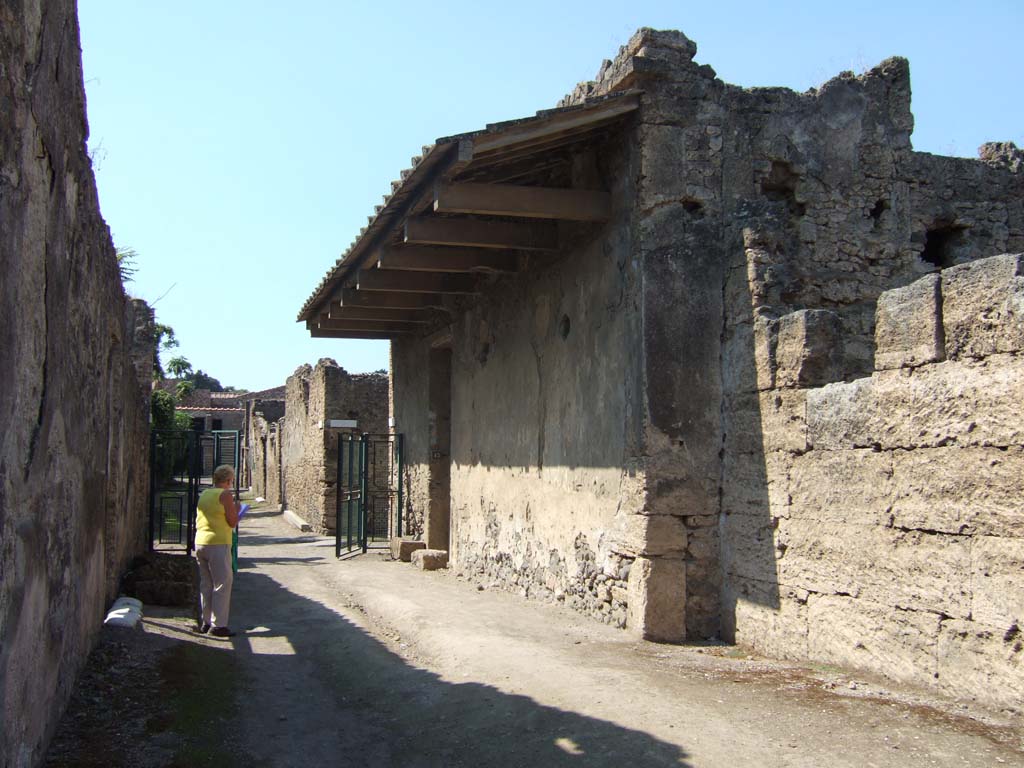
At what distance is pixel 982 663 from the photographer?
15.4 ft

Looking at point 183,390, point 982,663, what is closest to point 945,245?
point 982,663

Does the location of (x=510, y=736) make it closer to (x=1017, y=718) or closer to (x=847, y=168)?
(x=1017, y=718)

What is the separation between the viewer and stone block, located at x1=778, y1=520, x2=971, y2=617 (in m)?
4.92

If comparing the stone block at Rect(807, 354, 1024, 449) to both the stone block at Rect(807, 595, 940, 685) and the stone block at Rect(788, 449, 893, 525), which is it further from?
the stone block at Rect(807, 595, 940, 685)

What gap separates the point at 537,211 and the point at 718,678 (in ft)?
12.4

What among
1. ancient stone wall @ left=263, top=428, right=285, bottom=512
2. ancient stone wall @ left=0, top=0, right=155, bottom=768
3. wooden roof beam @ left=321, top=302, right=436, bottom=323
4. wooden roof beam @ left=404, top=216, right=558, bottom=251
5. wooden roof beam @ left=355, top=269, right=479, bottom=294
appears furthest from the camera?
ancient stone wall @ left=263, top=428, right=285, bottom=512

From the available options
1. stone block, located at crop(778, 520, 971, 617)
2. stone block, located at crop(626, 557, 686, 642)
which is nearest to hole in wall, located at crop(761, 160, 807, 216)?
stone block, located at crop(778, 520, 971, 617)

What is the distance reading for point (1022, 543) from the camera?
450 centimetres

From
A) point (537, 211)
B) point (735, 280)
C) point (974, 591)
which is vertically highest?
point (537, 211)

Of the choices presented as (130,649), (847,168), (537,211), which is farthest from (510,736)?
(847,168)

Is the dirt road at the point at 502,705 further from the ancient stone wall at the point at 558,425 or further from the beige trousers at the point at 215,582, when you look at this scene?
the ancient stone wall at the point at 558,425

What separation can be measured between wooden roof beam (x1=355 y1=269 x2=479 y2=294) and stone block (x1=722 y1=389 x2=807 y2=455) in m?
4.74

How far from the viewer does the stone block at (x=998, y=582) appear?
4.50 meters

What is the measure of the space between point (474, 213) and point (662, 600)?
11.0 feet
